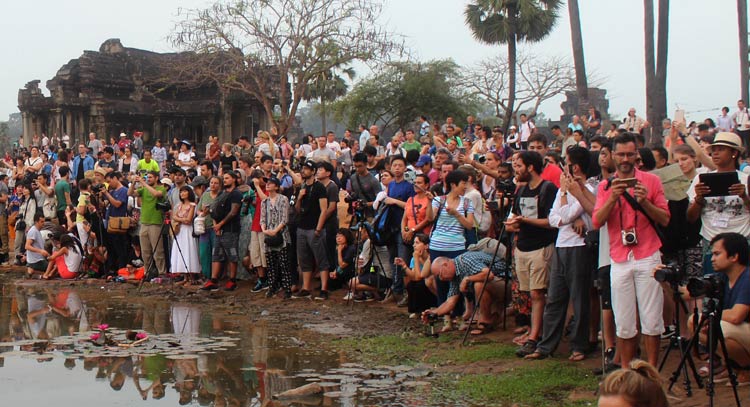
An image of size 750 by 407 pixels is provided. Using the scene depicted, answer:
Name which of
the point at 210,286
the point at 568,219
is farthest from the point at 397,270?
the point at 568,219

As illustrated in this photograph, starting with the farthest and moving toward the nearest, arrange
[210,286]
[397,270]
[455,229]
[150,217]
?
[150,217]
[210,286]
[397,270]
[455,229]

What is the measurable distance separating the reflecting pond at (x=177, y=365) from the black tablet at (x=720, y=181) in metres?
2.93

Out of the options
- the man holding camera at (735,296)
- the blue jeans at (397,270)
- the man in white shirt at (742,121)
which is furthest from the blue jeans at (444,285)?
the man in white shirt at (742,121)

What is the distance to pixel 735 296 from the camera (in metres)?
7.12

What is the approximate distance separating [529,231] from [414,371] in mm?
1827

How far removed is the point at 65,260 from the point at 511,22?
23.7 meters

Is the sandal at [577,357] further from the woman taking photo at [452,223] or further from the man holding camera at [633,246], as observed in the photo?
the woman taking photo at [452,223]

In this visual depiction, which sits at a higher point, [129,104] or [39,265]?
[129,104]

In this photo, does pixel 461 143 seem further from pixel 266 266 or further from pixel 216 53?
pixel 216 53

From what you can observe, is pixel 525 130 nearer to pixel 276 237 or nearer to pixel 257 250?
pixel 257 250

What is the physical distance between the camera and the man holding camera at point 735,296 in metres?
7.03

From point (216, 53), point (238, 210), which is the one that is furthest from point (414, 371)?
point (216, 53)

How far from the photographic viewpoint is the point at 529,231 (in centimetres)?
925

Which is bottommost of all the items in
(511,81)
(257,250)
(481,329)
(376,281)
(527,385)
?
(527,385)
